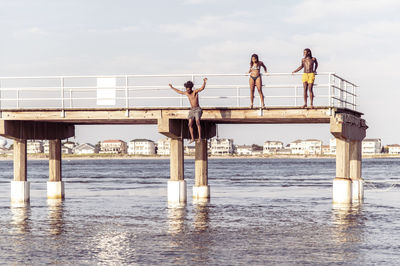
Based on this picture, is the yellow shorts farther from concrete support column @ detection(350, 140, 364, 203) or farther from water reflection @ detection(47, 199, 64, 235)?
water reflection @ detection(47, 199, 64, 235)

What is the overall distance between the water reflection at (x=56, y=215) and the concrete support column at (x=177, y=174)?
473 centimetres

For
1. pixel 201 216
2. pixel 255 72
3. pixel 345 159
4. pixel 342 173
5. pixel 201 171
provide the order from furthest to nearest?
pixel 201 171 → pixel 345 159 → pixel 342 173 → pixel 255 72 → pixel 201 216

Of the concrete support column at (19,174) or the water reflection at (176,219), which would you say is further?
the concrete support column at (19,174)

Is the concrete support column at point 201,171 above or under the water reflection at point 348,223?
above

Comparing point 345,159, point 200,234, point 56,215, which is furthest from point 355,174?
point 56,215

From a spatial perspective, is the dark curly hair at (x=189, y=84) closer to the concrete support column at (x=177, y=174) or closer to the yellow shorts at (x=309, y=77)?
the concrete support column at (x=177, y=174)

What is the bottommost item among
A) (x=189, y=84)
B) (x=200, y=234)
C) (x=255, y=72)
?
(x=200, y=234)

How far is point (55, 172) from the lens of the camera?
35219mm

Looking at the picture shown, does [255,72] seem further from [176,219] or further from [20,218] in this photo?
[20,218]

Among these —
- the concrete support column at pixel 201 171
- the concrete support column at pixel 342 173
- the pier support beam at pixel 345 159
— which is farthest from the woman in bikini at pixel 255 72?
the concrete support column at pixel 201 171

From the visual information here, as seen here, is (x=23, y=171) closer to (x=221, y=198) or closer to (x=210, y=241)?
(x=221, y=198)

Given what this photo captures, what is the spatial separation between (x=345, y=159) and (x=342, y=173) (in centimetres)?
62

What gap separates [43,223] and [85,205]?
28.0 feet

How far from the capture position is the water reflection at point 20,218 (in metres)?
23.9
